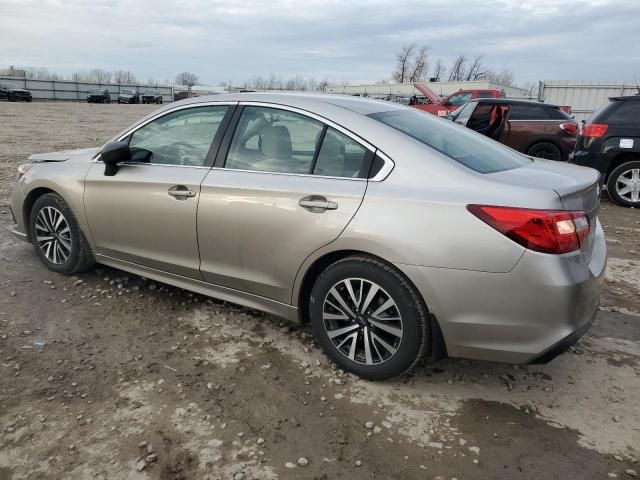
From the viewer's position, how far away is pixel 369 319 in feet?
9.54

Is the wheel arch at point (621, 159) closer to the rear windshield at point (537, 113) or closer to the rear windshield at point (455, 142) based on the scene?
the rear windshield at point (537, 113)

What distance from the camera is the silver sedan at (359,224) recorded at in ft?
8.29

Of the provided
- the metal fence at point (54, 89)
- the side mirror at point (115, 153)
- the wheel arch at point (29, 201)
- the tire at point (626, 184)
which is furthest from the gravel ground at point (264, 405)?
the metal fence at point (54, 89)

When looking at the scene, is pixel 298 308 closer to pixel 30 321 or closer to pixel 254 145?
pixel 254 145

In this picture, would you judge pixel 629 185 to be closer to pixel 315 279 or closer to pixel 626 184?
pixel 626 184

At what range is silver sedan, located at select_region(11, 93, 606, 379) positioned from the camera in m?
2.53

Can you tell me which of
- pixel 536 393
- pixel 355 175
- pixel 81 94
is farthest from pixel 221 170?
pixel 81 94

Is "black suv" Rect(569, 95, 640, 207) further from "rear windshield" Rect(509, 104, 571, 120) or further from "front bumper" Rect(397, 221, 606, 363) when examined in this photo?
"front bumper" Rect(397, 221, 606, 363)

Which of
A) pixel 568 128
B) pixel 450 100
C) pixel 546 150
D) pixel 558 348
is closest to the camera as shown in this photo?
pixel 558 348

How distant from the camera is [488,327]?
2.60 metres

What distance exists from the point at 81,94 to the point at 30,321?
61.8 meters

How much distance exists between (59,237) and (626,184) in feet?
25.5

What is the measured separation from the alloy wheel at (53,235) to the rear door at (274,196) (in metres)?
1.61

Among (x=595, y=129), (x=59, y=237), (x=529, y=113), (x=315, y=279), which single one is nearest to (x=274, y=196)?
(x=315, y=279)
